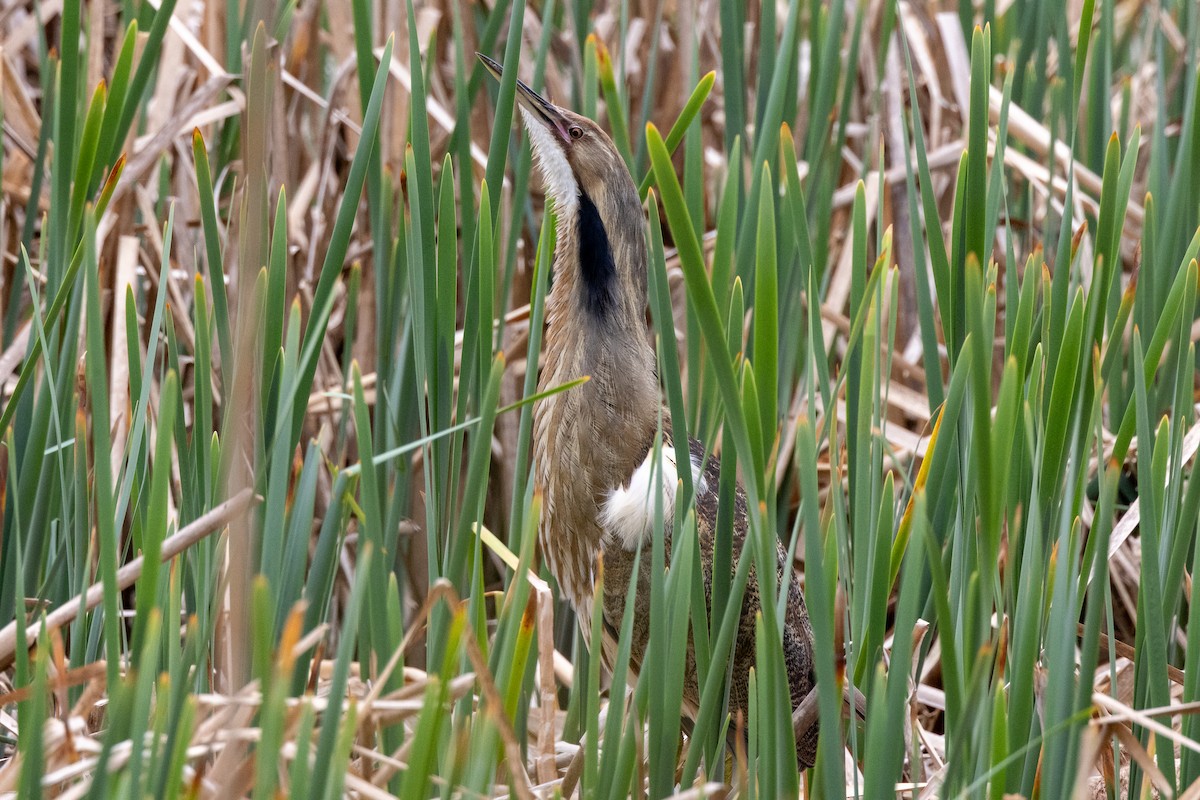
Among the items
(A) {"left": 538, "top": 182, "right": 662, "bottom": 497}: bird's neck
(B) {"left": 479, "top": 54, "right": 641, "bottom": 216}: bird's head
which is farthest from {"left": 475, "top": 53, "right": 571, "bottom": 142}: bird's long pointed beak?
(A) {"left": 538, "top": 182, "right": 662, "bottom": 497}: bird's neck

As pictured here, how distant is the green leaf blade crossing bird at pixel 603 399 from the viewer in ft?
5.37

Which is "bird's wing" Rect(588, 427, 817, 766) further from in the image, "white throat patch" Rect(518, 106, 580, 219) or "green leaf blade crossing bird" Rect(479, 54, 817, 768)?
"white throat patch" Rect(518, 106, 580, 219)

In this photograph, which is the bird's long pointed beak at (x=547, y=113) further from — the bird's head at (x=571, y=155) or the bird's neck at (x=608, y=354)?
the bird's neck at (x=608, y=354)

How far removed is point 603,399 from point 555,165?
302 millimetres

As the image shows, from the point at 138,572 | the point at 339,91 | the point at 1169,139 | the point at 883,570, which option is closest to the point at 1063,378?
the point at 883,570

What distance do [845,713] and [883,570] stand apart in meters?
0.48

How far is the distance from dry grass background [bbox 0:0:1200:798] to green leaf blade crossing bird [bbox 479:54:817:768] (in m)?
0.13

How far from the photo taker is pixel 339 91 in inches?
79.4

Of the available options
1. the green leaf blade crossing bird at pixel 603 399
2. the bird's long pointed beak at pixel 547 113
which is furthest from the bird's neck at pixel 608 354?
the bird's long pointed beak at pixel 547 113

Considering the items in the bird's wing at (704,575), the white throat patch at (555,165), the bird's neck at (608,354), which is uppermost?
the white throat patch at (555,165)

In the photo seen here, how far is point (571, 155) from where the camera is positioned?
5.51 feet

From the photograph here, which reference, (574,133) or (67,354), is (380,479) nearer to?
(67,354)

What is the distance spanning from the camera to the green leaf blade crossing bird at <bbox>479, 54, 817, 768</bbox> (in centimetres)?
164

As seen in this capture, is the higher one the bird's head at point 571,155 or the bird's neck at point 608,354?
the bird's head at point 571,155
